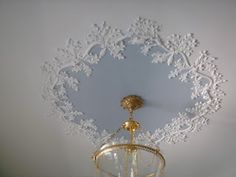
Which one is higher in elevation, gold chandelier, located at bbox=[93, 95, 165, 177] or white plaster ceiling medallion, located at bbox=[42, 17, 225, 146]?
white plaster ceiling medallion, located at bbox=[42, 17, 225, 146]

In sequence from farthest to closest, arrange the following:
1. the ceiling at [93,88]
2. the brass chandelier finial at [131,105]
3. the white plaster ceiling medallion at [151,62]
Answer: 1. the brass chandelier finial at [131,105]
2. the white plaster ceiling medallion at [151,62]
3. the ceiling at [93,88]

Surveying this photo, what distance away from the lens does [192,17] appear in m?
2.44

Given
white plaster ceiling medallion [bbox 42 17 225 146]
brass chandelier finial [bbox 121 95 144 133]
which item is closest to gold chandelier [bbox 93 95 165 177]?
brass chandelier finial [bbox 121 95 144 133]

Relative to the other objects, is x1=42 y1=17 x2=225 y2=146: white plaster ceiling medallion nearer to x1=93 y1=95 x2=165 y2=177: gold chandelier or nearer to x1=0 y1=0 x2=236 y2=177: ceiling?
x1=0 y1=0 x2=236 y2=177: ceiling

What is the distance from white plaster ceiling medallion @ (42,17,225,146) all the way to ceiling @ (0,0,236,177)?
56 millimetres

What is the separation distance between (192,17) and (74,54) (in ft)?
2.74

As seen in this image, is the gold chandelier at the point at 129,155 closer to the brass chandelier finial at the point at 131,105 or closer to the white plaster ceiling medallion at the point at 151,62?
the brass chandelier finial at the point at 131,105

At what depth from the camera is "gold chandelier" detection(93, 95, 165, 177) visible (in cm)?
258

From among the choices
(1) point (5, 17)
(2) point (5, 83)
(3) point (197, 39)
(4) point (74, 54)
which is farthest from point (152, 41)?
(2) point (5, 83)

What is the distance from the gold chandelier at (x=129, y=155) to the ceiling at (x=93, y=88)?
0.30 ft

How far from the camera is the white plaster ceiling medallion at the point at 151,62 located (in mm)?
2574

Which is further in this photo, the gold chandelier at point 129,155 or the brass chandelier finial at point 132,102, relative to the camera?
the brass chandelier finial at point 132,102

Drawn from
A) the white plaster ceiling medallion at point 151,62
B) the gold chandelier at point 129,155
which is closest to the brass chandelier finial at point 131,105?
the gold chandelier at point 129,155

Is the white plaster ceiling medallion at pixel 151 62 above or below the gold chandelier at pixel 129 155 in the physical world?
above
